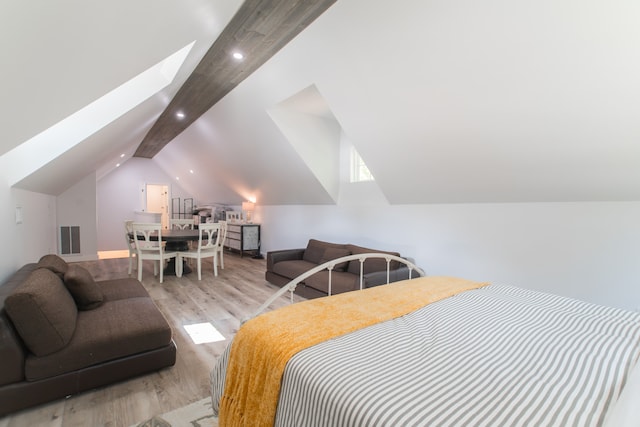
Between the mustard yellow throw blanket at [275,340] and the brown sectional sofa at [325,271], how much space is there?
5.80 feet

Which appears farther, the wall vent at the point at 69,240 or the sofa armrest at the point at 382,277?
the wall vent at the point at 69,240

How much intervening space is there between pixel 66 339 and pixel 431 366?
7.11 ft

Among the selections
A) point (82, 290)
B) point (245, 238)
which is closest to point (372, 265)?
point (82, 290)

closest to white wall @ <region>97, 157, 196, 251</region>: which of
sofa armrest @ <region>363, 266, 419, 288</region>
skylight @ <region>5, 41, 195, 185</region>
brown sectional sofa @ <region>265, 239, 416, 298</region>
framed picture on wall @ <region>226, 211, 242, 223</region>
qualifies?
framed picture on wall @ <region>226, 211, 242, 223</region>

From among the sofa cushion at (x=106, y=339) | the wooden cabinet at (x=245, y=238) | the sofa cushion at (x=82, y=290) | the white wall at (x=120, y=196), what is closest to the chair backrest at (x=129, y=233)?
the wooden cabinet at (x=245, y=238)

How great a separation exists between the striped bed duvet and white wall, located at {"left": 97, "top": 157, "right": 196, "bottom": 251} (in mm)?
9089

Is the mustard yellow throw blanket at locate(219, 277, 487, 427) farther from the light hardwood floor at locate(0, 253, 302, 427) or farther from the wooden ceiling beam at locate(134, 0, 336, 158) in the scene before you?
the wooden ceiling beam at locate(134, 0, 336, 158)

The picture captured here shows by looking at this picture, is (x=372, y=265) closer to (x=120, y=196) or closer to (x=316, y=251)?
(x=316, y=251)

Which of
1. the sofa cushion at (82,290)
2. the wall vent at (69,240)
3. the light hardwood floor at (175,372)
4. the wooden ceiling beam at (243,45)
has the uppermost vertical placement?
the wooden ceiling beam at (243,45)

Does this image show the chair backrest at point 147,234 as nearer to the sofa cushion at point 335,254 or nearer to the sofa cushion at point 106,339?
the sofa cushion at point 106,339

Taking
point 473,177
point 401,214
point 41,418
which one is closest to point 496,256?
point 473,177

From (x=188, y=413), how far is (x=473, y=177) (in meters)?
3.22

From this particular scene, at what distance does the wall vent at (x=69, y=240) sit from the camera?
6.44m

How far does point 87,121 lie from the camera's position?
9.82 ft
